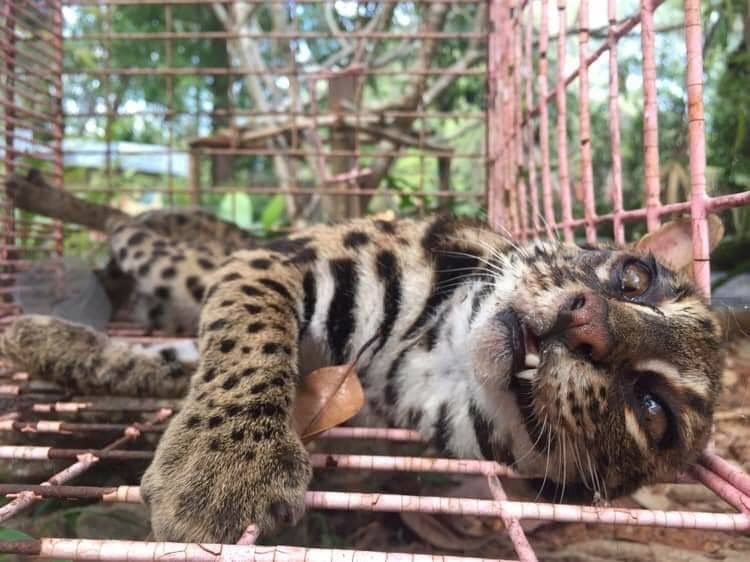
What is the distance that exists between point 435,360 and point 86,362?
49.3 inches

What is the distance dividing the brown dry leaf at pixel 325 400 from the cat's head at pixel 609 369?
0.38 meters

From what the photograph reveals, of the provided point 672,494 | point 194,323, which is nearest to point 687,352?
point 672,494

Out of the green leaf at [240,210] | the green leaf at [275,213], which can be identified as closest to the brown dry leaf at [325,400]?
the green leaf at [275,213]

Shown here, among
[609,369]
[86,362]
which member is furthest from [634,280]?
[86,362]

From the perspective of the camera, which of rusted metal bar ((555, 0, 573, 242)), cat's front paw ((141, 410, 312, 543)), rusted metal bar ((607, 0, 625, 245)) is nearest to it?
cat's front paw ((141, 410, 312, 543))

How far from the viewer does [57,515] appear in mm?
1737

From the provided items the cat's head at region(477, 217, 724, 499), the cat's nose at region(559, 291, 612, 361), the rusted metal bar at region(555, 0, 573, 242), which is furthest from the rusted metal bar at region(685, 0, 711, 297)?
the rusted metal bar at region(555, 0, 573, 242)

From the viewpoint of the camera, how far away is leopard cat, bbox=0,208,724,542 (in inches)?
50.7

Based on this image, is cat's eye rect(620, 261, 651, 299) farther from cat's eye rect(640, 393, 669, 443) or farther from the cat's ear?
cat's eye rect(640, 393, 669, 443)

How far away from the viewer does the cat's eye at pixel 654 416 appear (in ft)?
4.56

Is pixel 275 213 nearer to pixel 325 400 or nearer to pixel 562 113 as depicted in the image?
pixel 562 113

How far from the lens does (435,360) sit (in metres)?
1.80

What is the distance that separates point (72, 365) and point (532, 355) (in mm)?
1594

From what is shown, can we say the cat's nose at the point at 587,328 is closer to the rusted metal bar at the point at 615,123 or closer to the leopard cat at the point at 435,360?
the leopard cat at the point at 435,360
